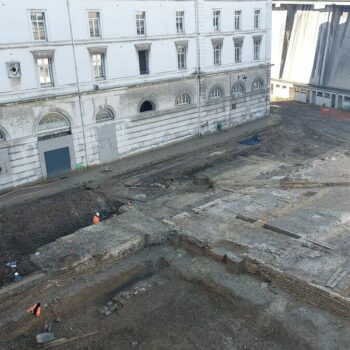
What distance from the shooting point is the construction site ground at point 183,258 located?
14.9 metres

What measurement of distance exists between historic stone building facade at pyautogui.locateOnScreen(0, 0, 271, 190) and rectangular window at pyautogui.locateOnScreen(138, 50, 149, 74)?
0.25ft

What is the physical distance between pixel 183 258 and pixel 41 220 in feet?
27.5

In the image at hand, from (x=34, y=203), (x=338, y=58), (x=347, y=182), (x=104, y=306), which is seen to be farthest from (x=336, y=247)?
(x=338, y=58)

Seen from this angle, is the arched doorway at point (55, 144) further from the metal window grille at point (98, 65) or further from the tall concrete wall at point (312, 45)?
the tall concrete wall at point (312, 45)

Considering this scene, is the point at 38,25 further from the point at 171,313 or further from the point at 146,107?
the point at 171,313

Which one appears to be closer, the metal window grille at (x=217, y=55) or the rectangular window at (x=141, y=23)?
the rectangular window at (x=141, y=23)

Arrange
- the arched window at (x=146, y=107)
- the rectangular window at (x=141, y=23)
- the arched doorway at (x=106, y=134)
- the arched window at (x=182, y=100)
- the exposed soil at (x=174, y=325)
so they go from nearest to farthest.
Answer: the exposed soil at (x=174, y=325), the arched doorway at (x=106, y=134), the rectangular window at (x=141, y=23), the arched window at (x=146, y=107), the arched window at (x=182, y=100)

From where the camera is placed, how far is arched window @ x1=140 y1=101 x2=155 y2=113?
3297 cm

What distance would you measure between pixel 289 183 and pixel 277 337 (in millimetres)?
13349

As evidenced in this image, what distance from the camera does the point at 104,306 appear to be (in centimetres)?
1645

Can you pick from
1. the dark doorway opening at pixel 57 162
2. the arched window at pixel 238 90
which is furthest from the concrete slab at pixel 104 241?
the arched window at pixel 238 90

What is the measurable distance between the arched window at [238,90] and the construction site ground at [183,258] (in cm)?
1118

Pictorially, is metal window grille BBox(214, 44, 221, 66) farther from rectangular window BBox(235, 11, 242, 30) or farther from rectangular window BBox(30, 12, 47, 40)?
rectangular window BBox(30, 12, 47, 40)

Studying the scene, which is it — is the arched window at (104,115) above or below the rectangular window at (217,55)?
below
